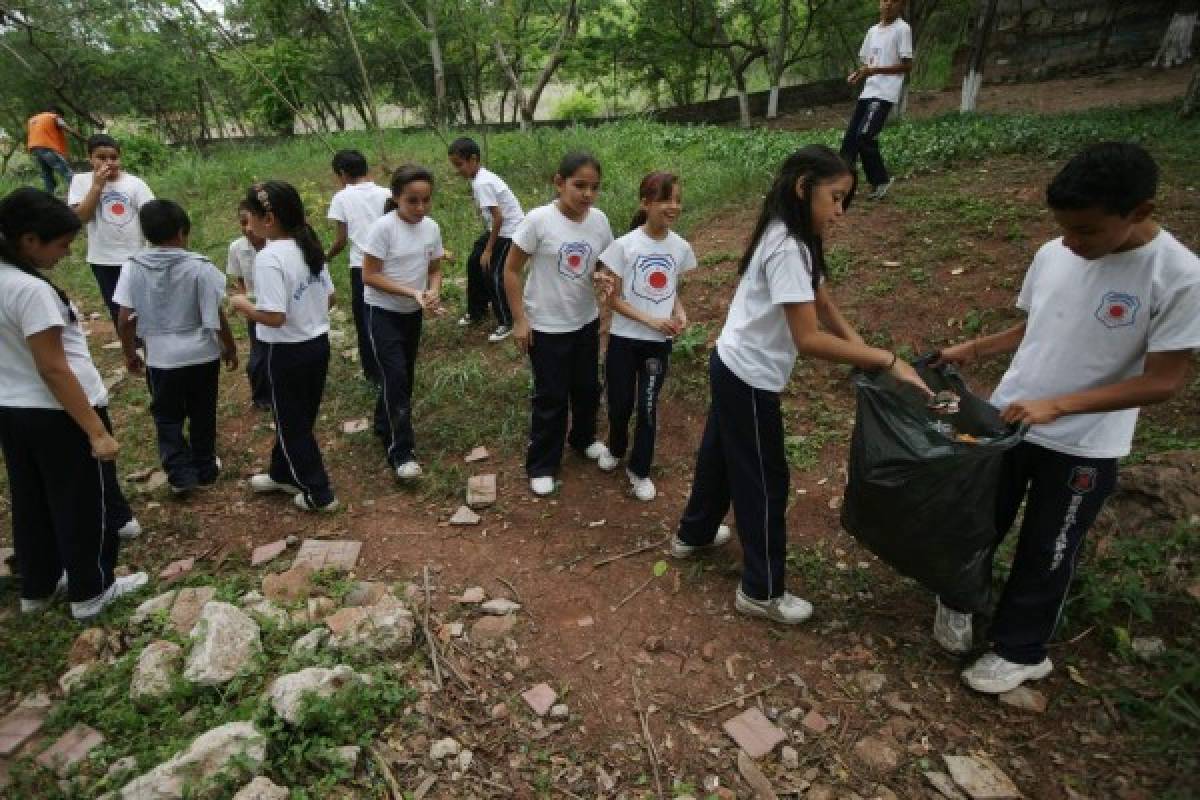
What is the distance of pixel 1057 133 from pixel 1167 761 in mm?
A: 7071

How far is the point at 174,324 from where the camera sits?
3.50 m

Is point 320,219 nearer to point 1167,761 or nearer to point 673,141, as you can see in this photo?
point 673,141

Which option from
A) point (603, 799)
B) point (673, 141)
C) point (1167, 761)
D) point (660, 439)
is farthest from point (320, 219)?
point (1167, 761)

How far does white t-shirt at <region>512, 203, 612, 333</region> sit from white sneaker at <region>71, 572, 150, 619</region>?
2.04 m

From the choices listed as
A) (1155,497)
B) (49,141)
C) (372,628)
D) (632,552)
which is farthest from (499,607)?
(49,141)

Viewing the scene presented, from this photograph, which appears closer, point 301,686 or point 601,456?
point 301,686

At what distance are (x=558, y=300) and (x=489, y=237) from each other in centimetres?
225

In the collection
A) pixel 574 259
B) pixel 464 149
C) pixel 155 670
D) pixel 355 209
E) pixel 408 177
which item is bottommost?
pixel 155 670

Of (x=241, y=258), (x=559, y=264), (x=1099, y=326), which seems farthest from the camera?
(x=241, y=258)

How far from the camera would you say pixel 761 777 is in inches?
84.8

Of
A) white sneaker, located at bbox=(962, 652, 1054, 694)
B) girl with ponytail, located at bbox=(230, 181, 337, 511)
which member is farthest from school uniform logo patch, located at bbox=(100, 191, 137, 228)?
white sneaker, located at bbox=(962, 652, 1054, 694)

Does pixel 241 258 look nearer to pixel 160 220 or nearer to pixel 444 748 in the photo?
pixel 160 220

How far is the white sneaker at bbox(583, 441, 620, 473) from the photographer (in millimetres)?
3824

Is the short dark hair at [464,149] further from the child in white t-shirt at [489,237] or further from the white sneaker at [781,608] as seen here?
the white sneaker at [781,608]
